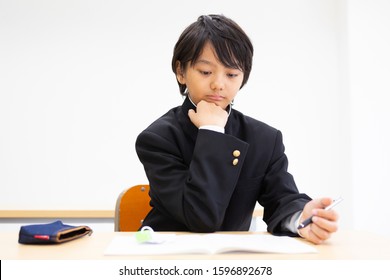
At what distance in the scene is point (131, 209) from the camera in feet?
5.64

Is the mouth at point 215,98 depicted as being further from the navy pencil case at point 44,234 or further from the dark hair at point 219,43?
the navy pencil case at point 44,234

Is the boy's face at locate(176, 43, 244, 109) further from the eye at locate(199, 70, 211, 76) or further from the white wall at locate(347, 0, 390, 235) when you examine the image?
the white wall at locate(347, 0, 390, 235)

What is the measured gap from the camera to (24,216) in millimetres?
2385

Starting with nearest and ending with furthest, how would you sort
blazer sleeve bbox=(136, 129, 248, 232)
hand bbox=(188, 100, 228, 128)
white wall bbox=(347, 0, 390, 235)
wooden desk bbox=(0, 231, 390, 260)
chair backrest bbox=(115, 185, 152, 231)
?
1. wooden desk bbox=(0, 231, 390, 260)
2. blazer sleeve bbox=(136, 129, 248, 232)
3. hand bbox=(188, 100, 228, 128)
4. chair backrest bbox=(115, 185, 152, 231)
5. white wall bbox=(347, 0, 390, 235)

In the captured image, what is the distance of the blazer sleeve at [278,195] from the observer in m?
1.21

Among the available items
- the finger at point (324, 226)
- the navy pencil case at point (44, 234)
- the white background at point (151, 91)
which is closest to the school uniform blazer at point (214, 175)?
the finger at point (324, 226)

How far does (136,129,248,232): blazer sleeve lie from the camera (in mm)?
1158

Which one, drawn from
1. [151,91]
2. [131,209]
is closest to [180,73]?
[131,209]

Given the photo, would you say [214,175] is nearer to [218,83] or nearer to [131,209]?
[218,83]

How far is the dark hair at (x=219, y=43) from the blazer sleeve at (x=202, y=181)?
25 centimetres

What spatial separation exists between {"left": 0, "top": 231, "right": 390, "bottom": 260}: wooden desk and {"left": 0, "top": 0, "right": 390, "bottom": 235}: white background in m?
2.66

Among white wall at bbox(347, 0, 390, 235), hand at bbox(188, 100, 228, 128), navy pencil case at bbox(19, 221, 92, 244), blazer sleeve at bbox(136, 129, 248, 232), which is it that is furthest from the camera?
white wall at bbox(347, 0, 390, 235)

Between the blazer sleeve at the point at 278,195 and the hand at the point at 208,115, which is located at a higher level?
the hand at the point at 208,115

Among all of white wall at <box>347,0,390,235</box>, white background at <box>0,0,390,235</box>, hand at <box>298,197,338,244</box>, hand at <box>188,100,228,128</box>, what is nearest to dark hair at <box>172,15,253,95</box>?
hand at <box>188,100,228,128</box>
